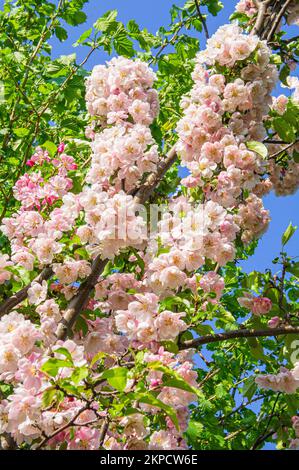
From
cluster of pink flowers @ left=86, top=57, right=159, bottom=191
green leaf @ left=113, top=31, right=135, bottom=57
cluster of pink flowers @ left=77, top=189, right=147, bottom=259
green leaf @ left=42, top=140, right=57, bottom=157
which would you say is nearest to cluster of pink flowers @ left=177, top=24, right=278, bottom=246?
cluster of pink flowers @ left=86, top=57, right=159, bottom=191

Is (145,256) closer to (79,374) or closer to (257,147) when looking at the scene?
(257,147)

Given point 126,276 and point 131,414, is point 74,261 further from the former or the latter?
point 131,414

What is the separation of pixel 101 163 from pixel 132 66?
0.80 m

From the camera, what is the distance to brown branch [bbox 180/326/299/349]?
289 centimetres

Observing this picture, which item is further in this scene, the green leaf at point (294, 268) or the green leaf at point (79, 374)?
the green leaf at point (294, 268)

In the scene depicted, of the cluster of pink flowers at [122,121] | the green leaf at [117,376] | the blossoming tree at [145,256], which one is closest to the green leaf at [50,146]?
the blossoming tree at [145,256]

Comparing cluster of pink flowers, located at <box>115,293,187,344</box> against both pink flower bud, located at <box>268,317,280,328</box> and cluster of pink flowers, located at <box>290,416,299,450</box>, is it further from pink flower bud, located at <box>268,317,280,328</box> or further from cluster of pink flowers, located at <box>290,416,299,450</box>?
cluster of pink flowers, located at <box>290,416,299,450</box>

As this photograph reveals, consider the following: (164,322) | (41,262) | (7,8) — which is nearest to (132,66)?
(41,262)

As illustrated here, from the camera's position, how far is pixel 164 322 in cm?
264

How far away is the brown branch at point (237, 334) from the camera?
2887mm

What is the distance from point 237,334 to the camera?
2.97m

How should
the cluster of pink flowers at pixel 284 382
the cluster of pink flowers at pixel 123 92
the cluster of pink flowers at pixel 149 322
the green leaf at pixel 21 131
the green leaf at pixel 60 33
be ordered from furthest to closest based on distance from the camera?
the green leaf at pixel 60 33 < the green leaf at pixel 21 131 < the cluster of pink flowers at pixel 123 92 < the cluster of pink flowers at pixel 284 382 < the cluster of pink flowers at pixel 149 322

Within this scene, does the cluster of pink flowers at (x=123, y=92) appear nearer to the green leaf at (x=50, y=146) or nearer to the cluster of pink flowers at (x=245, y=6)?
the green leaf at (x=50, y=146)

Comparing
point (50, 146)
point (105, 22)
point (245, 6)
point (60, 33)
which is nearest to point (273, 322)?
point (50, 146)
